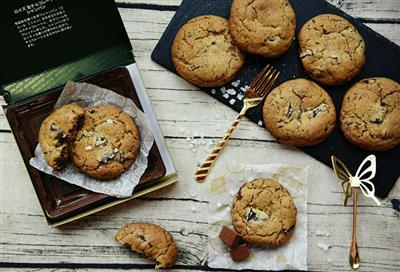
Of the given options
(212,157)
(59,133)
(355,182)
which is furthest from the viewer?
(212,157)

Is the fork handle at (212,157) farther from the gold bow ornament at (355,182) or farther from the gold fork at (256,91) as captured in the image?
the gold bow ornament at (355,182)

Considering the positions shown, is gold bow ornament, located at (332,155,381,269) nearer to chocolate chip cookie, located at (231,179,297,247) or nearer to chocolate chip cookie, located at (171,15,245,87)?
chocolate chip cookie, located at (231,179,297,247)

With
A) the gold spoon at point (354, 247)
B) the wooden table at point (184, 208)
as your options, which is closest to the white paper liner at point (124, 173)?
the wooden table at point (184, 208)

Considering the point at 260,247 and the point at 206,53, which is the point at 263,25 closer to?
the point at 206,53

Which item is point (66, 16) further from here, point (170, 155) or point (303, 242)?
point (303, 242)

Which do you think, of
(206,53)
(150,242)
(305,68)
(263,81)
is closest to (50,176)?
(150,242)
